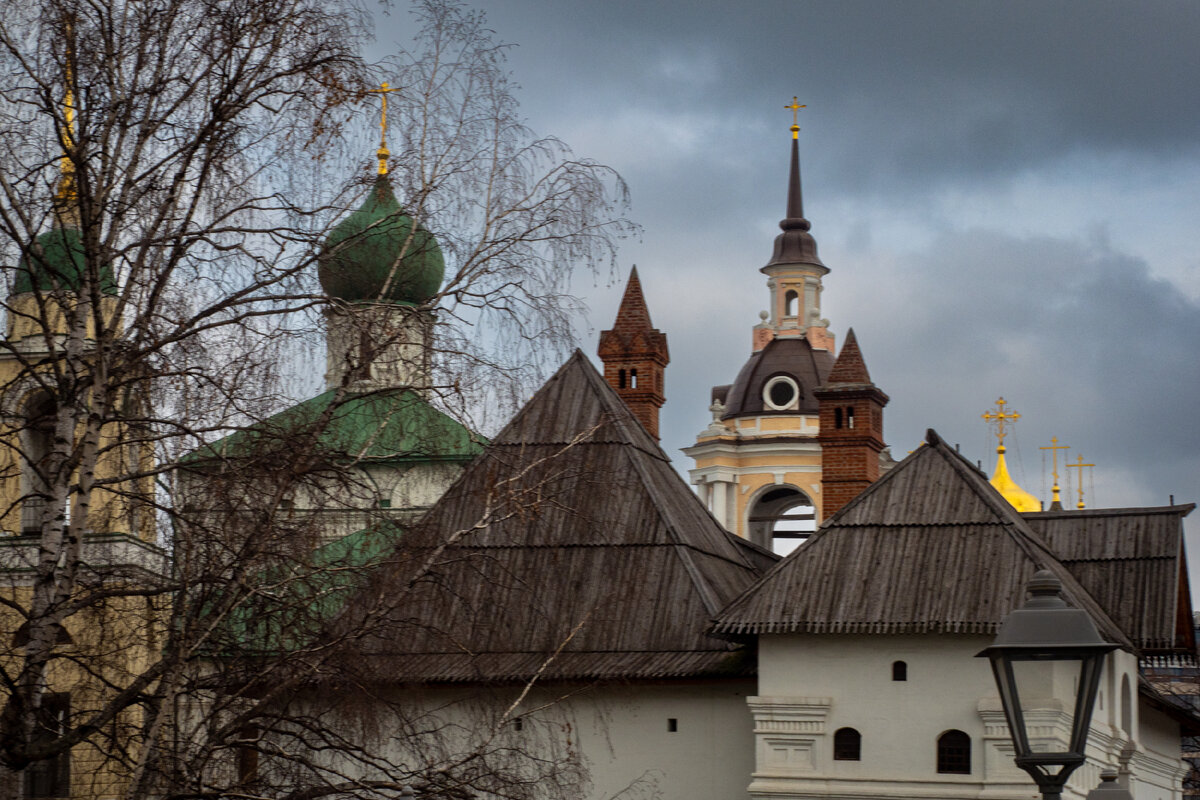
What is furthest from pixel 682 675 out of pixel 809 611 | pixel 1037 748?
pixel 1037 748

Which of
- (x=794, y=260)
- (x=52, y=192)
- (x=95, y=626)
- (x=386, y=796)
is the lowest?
(x=386, y=796)

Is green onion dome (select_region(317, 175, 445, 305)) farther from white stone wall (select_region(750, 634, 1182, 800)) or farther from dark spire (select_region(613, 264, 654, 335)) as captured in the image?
dark spire (select_region(613, 264, 654, 335))

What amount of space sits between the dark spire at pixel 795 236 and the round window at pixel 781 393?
5179 millimetres

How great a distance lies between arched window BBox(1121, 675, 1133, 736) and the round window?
41.1 meters

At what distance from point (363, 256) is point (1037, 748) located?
10524 mm

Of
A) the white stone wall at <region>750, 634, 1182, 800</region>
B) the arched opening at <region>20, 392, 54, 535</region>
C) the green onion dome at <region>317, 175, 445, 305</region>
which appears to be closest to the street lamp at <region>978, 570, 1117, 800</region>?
the green onion dome at <region>317, 175, 445, 305</region>

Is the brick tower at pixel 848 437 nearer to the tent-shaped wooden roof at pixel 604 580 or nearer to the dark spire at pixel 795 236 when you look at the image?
the tent-shaped wooden roof at pixel 604 580

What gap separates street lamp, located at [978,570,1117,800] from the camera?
10.5 metres

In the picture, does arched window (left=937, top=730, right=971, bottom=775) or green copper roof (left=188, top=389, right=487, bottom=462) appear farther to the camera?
arched window (left=937, top=730, right=971, bottom=775)

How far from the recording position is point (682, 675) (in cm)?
2645

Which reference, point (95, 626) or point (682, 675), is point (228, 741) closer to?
point (95, 626)

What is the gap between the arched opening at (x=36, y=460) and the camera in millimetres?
14648

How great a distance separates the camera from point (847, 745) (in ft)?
85.4

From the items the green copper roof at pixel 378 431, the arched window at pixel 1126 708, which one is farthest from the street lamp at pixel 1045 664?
the arched window at pixel 1126 708
